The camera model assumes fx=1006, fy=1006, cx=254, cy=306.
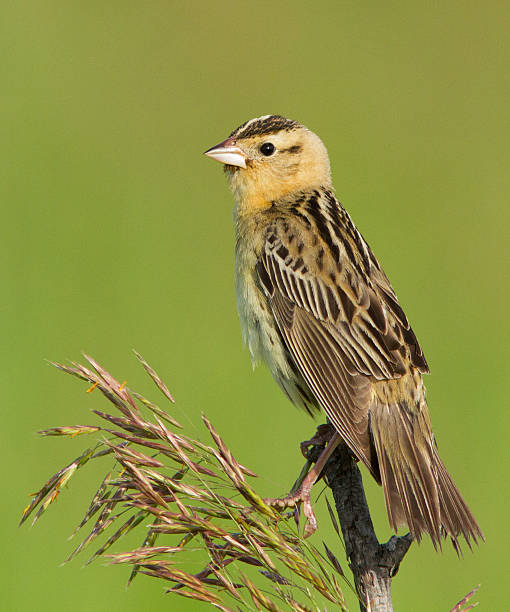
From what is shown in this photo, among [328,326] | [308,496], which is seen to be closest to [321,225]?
[328,326]

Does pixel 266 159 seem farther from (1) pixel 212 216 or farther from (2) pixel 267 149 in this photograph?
(1) pixel 212 216

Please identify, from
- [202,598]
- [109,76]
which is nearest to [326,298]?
[202,598]

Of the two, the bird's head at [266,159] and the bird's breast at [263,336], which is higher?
the bird's head at [266,159]

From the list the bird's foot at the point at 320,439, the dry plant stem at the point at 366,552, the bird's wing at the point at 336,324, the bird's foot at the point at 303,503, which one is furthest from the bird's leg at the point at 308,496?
the dry plant stem at the point at 366,552

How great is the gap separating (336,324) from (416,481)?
0.88 meters

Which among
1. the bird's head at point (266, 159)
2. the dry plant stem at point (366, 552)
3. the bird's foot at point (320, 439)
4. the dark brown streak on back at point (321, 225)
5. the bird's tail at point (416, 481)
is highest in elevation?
the bird's head at point (266, 159)

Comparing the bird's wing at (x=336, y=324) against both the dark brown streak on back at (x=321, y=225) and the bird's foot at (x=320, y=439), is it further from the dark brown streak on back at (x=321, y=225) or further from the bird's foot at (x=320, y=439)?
the bird's foot at (x=320, y=439)

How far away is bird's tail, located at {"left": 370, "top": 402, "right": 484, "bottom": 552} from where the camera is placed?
318cm

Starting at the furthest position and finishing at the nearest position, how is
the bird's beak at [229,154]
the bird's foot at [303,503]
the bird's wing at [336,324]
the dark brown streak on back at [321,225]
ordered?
the bird's beak at [229,154] → the dark brown streak on back at [321,225] → the bird's wing at [336,324] → the bird's foot at [303,503]

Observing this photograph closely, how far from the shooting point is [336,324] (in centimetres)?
410

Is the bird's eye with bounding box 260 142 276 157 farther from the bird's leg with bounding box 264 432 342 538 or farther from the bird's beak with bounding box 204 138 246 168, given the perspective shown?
the bird's leg with bounding box 264 432 342 538

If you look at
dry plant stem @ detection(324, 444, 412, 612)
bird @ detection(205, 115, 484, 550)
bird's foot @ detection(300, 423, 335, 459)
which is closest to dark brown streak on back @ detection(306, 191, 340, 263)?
bird @ detection(205, 115, 484, 550)

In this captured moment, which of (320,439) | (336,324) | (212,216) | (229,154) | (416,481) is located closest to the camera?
(416,481)

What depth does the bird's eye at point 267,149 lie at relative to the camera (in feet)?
15.8
